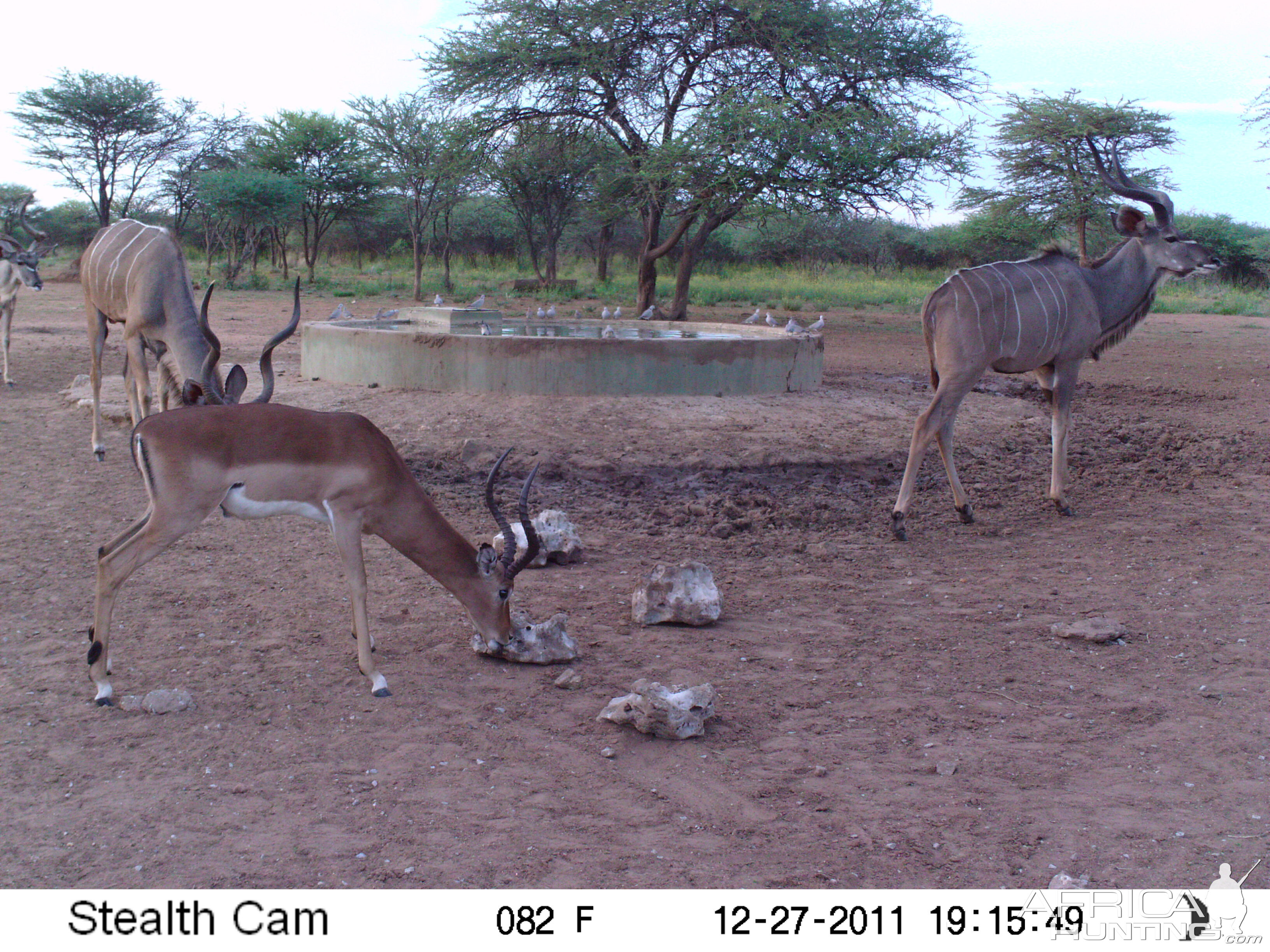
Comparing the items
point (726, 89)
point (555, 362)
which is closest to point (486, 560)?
point (555, 362)

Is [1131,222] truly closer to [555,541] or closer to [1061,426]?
[1061,426]

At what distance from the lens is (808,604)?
5309mm

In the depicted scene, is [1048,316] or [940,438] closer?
[940,438]

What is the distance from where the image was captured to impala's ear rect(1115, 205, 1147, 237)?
786 cm

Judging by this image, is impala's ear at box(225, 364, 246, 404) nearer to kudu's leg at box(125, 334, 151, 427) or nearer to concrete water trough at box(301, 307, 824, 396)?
kudu's leg at box(125, 334, 151, 427)

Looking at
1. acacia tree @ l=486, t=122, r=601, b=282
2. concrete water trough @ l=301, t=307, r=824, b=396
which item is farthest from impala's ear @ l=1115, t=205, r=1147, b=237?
acacia tree @ l=486, t=122, r=601, b=282

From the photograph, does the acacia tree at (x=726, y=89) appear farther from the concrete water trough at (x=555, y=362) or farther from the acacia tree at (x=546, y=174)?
the concrete water trough at (x=555, y=362)

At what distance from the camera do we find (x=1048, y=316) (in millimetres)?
7078

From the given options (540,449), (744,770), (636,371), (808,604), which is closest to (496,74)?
(636,371)

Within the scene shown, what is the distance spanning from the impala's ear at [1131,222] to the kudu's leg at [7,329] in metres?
10.4

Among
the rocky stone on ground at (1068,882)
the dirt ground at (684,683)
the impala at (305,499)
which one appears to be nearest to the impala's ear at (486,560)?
the impala at (305,499)

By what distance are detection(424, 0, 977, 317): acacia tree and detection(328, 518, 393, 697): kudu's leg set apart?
14.5 meters

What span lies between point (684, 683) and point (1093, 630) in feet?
6.22

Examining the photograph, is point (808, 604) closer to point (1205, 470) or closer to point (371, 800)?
point (371, 800)
